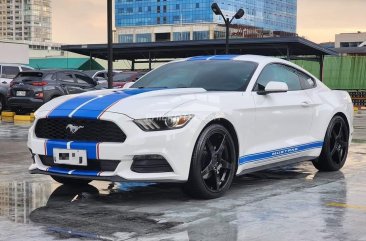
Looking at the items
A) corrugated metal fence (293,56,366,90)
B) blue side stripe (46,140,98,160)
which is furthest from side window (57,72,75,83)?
corrugated metal fence (293,56,366,90)

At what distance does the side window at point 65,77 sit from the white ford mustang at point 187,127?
38.7 feet

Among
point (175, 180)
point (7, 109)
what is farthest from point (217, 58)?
point (7, 109)

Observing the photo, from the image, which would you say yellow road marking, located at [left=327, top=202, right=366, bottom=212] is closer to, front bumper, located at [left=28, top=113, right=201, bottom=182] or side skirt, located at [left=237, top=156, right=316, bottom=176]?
side skirt, located at [left=237, top=156, right=316, bottom=176]

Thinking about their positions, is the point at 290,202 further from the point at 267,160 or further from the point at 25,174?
the point at 25,174

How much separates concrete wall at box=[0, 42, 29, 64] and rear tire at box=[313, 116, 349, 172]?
4170 cm

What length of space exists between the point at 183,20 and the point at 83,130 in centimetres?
13234

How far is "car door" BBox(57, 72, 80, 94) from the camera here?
60.4ft

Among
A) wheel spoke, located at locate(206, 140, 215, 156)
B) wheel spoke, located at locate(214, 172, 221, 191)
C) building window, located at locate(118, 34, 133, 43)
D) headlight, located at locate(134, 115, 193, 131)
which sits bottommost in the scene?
wheel spoke, located at locate(214, 172, 221, 191)

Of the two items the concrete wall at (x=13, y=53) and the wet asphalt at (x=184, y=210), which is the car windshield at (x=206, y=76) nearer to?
the wet asphalt at (x=184, y=210)

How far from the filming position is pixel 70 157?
18.2 ft

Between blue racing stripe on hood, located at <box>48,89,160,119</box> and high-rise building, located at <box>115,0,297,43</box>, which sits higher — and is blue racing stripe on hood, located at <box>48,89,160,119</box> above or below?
below

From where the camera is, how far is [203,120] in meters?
5.65

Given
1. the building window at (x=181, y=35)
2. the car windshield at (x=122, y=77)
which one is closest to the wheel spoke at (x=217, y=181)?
the car windshield at (x=122, y=77)

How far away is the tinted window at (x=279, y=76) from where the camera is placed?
6789 millimetres
